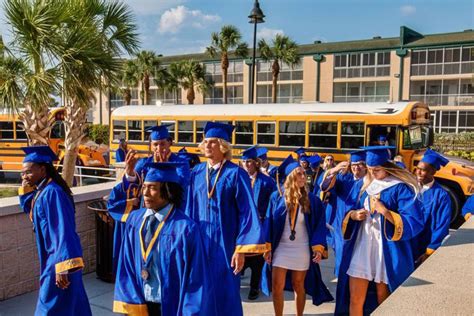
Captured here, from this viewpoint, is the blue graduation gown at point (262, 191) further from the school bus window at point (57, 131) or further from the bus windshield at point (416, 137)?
the school bus window at point (57, 131)

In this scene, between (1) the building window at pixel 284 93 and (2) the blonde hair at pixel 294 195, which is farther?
(1) the building window at pixel 284 93

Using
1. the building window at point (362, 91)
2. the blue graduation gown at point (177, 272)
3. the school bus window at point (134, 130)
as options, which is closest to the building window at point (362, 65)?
the building window at point (362, 91)

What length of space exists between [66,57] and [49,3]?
108 cm

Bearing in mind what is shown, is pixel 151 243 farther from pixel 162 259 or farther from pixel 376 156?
pixel 376 156

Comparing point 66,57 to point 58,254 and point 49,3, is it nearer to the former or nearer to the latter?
point 49,3

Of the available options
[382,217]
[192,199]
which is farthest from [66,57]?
[382,217]

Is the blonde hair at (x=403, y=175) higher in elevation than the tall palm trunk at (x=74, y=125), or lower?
lower

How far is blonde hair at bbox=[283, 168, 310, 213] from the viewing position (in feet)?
14.9

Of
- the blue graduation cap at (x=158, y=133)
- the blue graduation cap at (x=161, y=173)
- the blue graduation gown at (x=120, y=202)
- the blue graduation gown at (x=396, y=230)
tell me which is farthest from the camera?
the blue graduation cap at (x=158, y=133)

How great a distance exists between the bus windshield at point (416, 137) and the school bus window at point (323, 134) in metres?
2.05

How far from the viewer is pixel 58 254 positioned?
3.45m

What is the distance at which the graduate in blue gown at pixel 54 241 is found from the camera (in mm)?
3471

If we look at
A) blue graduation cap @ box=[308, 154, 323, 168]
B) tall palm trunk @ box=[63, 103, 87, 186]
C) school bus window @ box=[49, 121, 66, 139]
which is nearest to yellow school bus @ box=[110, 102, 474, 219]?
school bus window @ box=[49, 121, 66, 139]

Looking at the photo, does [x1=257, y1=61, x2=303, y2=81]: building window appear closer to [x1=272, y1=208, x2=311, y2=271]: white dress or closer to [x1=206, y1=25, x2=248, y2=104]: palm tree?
[x1=206, y1=25, x2=248, y2=104]: palm tree
